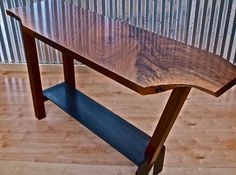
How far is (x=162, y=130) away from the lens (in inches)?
54.8

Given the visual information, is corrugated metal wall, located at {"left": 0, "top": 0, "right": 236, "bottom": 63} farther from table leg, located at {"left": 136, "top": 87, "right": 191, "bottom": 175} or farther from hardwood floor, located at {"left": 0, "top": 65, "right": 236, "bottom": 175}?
table leg, located at {"left": 136, "top": 87, "right": 191, "bottom": 175}

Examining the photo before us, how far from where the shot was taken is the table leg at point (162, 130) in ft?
4.19

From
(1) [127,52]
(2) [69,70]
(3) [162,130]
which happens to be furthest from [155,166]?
(2) [69,70]

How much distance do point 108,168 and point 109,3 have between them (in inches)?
43.7

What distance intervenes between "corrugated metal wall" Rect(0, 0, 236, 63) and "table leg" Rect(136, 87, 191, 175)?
100cm

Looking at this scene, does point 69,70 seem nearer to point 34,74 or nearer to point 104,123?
point 34,74

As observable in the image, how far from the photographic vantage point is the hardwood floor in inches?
67.0

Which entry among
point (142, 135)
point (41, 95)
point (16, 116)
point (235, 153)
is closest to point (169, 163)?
point (142, 135)

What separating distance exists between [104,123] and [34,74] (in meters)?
0.48

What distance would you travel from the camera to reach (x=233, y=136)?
6.18ft

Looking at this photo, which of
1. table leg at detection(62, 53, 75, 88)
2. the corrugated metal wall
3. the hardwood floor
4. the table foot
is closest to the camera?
the table foot

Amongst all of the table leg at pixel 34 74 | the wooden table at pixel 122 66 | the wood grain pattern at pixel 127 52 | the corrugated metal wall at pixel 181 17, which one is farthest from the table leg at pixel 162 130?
the corrugated metal wall at pixel 181 17

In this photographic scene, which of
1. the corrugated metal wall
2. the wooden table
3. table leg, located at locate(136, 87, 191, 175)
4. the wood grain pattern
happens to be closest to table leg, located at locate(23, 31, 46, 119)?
the wooden table

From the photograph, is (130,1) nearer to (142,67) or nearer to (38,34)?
(38,34)
